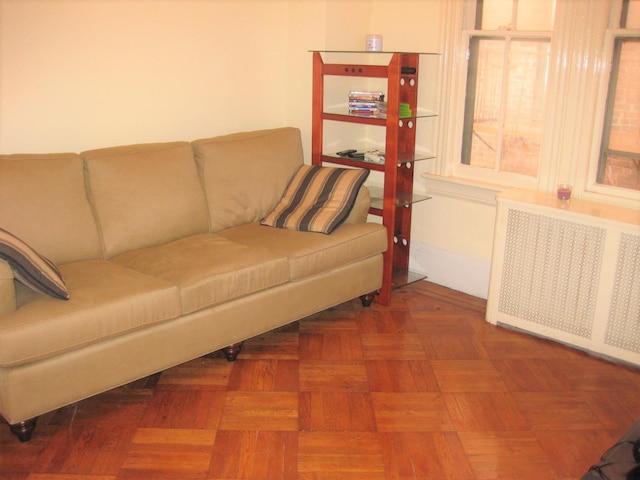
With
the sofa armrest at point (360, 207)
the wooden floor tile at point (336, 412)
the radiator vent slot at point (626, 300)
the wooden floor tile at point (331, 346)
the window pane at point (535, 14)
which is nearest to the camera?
the wooden floor tile at point (336, 412)

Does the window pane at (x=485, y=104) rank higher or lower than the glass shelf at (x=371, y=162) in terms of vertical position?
higher

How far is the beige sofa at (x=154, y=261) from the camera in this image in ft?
8.11

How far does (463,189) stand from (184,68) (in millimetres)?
1711

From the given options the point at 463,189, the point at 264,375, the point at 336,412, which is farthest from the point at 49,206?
the point at 463,189

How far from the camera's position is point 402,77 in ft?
11.9

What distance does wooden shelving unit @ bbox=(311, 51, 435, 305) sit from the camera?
139 inches

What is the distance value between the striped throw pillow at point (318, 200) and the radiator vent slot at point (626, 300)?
4.35 ft

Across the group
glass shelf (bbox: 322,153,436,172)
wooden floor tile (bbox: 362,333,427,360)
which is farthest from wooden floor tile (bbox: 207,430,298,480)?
glass shelf (bbox: 322,153,436,172)

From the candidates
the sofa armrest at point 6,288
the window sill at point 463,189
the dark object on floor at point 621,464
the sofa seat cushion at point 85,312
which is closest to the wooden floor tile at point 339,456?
the sofa seat cushion at point 85,312

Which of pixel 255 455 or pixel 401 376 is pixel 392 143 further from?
pixel 255 455

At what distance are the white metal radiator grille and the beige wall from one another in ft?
1.54

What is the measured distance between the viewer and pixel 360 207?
12.0ft

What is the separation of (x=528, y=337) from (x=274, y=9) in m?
2.39

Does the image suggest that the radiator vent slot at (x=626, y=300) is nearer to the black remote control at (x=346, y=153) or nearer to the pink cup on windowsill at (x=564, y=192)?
the pink cup on windowsill at (x=564, y=192)
